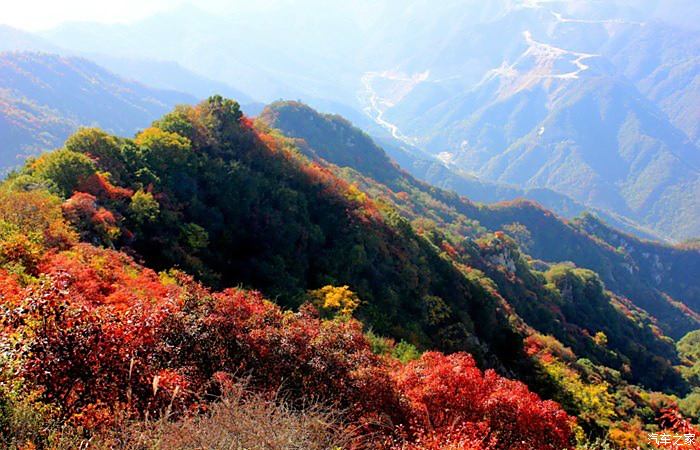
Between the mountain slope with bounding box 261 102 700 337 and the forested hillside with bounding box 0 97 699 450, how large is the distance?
75.5 meters

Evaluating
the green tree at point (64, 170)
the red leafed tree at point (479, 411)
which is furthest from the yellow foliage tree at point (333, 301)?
the green tree at point (64, 170)

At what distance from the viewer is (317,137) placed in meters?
147

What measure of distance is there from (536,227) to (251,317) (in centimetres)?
16943

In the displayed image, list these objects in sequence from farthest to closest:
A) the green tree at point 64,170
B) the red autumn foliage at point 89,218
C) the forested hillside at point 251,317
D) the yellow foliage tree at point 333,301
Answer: the yellow foliage tree at point 333,301 < the green tree at point 64,170 < the red autumn foliage at point 89,218 < the forested hillside at point 251,317

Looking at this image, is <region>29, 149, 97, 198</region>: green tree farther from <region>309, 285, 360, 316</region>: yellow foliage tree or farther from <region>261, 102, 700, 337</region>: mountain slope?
<region>261, 102, 700, 337</region>: mountain slope

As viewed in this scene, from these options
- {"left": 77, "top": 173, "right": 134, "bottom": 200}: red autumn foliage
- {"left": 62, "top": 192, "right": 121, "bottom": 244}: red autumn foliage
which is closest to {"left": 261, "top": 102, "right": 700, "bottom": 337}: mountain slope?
{"left": 77, "top": 173, "right": 134, "bottom": 200}: red autumn foliage

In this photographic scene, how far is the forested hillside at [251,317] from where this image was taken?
30.8ft

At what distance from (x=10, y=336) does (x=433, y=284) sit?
120 ft

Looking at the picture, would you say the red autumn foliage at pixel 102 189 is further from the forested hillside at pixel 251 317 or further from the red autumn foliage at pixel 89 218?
the red autumn foliage at pixel 89 218

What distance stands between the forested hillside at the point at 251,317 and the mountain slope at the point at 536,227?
7546cm

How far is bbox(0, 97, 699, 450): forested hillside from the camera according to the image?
9.38 meters

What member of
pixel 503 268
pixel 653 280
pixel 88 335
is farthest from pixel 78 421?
pixel 653 280

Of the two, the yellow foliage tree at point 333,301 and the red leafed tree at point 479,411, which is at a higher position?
the red leafed tree at point 479,411

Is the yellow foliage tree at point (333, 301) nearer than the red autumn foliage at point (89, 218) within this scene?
No
